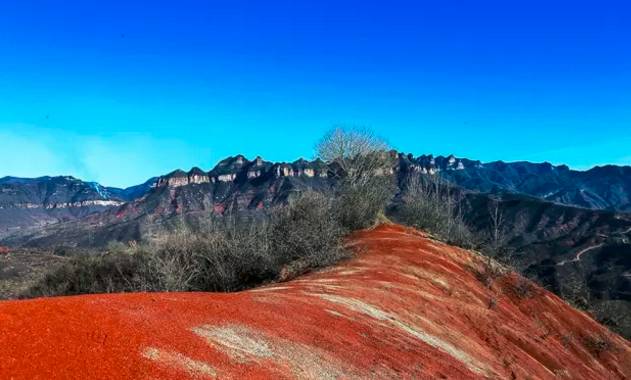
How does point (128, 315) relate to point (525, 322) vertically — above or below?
above

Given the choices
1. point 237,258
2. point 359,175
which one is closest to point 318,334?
point 237,258

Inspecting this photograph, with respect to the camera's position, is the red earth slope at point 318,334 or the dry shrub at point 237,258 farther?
the dry shrub at point 237,258

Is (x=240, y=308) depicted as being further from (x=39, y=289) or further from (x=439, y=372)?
(x=39, y=289)

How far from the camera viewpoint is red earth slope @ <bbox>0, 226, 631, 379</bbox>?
8.65 metres

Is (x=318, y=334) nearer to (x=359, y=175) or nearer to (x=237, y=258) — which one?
(x=237, y=258)

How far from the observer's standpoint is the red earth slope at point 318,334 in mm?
8648

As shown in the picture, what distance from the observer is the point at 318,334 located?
13.0m

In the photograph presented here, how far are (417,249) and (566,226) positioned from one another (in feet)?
447

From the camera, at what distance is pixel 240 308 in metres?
13.4

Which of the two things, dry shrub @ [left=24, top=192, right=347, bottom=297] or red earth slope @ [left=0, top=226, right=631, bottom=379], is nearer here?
red earth slope @ [left=0, top=226, right=631, bottom=379]

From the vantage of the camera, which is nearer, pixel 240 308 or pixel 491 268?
pixel 240 308

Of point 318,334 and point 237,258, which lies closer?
point 318,334

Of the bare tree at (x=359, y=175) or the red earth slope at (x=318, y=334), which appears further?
the bare tree at (x=359, y=175)

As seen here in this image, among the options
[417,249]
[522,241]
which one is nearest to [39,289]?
[417,249]
